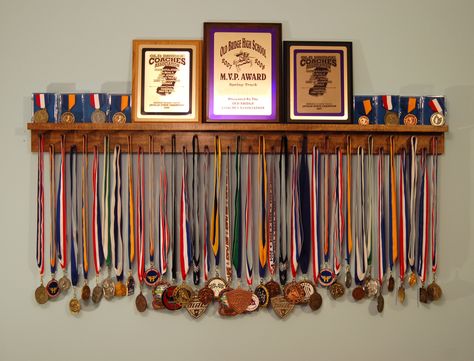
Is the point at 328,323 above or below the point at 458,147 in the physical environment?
below

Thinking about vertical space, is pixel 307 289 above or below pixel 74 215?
below

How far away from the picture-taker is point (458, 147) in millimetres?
2354

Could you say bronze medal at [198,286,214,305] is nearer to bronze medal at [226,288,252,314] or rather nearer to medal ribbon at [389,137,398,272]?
bronze medal at [226,288,252,314]

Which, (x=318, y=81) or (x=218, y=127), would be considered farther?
(x=318, y=81)

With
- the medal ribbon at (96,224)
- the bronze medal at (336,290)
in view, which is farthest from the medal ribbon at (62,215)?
the bronze medal at (336,290)

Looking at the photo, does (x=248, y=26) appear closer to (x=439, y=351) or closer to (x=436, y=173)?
(x=436, y=173)

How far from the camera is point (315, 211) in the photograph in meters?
2.28

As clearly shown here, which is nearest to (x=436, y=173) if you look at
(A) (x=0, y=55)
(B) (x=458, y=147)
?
(B) (x=458, y=147)

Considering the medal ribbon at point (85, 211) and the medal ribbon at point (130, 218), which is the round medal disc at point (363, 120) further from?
the medal ribbon at point (85, 211)

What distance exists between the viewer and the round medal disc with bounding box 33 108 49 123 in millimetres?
2258

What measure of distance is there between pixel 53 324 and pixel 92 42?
1153 millimetres

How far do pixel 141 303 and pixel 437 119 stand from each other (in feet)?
4.59

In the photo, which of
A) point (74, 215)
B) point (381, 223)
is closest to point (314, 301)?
point (381, 223)

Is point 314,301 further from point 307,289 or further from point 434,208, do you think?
point 434,208
